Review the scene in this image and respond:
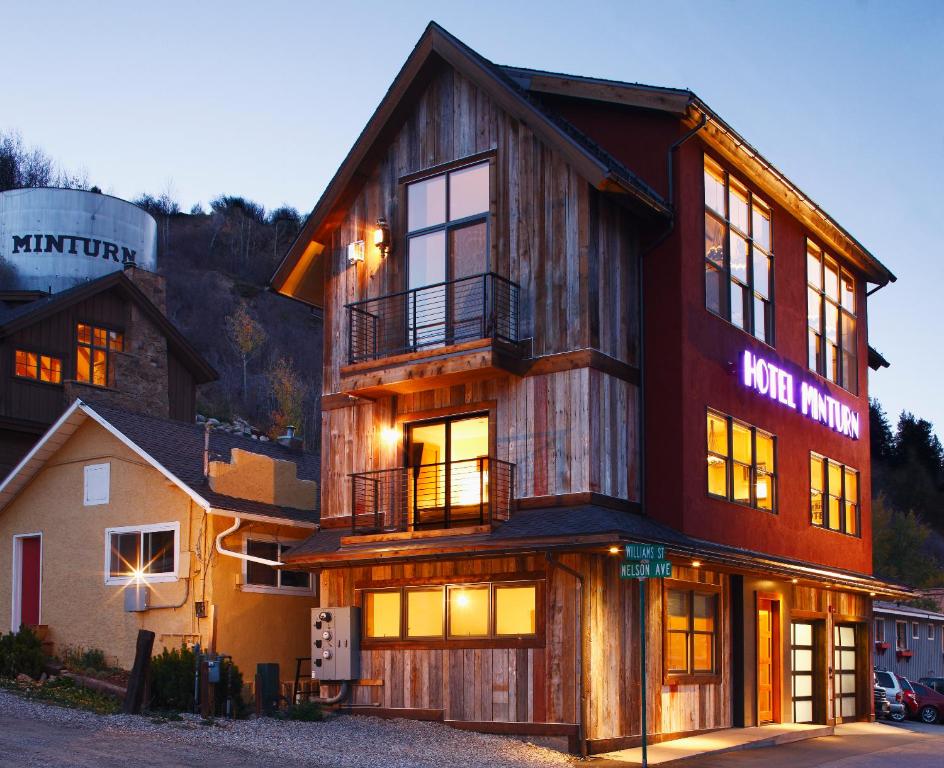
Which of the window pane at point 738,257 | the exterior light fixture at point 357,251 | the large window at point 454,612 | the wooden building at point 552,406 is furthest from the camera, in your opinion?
the window pane at point 738,257

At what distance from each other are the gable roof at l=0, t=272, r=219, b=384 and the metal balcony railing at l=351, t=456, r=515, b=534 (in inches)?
582

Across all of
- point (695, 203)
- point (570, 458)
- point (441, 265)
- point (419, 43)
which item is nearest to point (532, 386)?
point (570, 458)

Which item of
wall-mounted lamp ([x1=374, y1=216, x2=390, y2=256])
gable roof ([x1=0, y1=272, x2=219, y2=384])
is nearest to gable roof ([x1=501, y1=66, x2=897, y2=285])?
wall-mounted lamp ([x1=374, y1=216, x2=390, y2=256])

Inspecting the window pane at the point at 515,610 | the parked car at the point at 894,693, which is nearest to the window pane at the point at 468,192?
the window pane at the point at 515,610

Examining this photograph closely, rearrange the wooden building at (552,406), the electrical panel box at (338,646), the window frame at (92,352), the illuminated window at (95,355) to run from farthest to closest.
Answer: the illuminated window at (95,355) < the window frame at (92,352) < the electrical panel box at (338,646) < the wooden building at (552,406)

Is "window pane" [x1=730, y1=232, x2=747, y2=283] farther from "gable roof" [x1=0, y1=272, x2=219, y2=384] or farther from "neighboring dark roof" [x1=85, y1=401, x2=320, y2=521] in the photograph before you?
"gable roof" [x1=0, y1=272, x2=219, y2=384]

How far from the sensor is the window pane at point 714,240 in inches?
917

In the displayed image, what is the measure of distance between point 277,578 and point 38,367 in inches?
509

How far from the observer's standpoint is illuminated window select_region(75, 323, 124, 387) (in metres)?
35.7

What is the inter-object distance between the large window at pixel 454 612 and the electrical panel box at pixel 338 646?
0.31 metres

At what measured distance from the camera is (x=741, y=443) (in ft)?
78.4

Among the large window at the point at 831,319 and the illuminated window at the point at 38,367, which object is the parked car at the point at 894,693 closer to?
the large window at the point at 831,319

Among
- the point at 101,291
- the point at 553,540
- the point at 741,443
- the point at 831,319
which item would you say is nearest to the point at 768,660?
the point at 741,443

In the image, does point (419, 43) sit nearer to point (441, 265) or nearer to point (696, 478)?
point (441, 265)
